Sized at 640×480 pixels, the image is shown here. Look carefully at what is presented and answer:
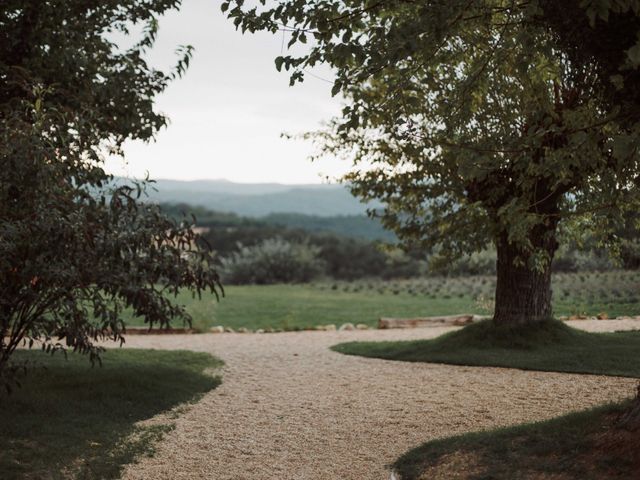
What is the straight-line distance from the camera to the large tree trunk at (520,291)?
1199 cm

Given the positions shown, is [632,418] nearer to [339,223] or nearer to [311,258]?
[311,258]

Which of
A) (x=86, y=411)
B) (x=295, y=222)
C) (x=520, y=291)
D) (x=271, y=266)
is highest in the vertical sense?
(x=295, y=222)

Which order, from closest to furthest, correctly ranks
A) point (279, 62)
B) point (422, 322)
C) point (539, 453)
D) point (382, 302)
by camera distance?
point (279, 62) → point (539, 453) → point (422, 322) → point (382, 302)

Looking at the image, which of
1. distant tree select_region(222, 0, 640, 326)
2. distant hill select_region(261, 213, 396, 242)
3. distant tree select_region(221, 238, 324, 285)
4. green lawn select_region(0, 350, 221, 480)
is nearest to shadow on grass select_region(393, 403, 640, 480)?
distant tree select_region(222, 0, 640, 326)

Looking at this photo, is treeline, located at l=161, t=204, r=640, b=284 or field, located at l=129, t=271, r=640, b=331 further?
treeline, located at l=161, t=204, r=640, b=284

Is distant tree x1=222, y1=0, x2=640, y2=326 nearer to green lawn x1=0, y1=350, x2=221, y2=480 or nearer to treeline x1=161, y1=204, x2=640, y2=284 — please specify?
green lawn x1=0, y1=350, x2=221, y2=480

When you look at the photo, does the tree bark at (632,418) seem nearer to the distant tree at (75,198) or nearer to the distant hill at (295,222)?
the distant tree at (75,198)

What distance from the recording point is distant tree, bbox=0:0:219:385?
658 cm

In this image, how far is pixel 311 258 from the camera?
33.2 m

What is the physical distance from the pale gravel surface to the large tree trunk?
1.76 m

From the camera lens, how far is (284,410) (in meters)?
8.76

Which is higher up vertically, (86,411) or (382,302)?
(382,302)

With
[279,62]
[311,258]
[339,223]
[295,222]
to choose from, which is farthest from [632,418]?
[295,222]

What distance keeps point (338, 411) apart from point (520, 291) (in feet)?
16.1
